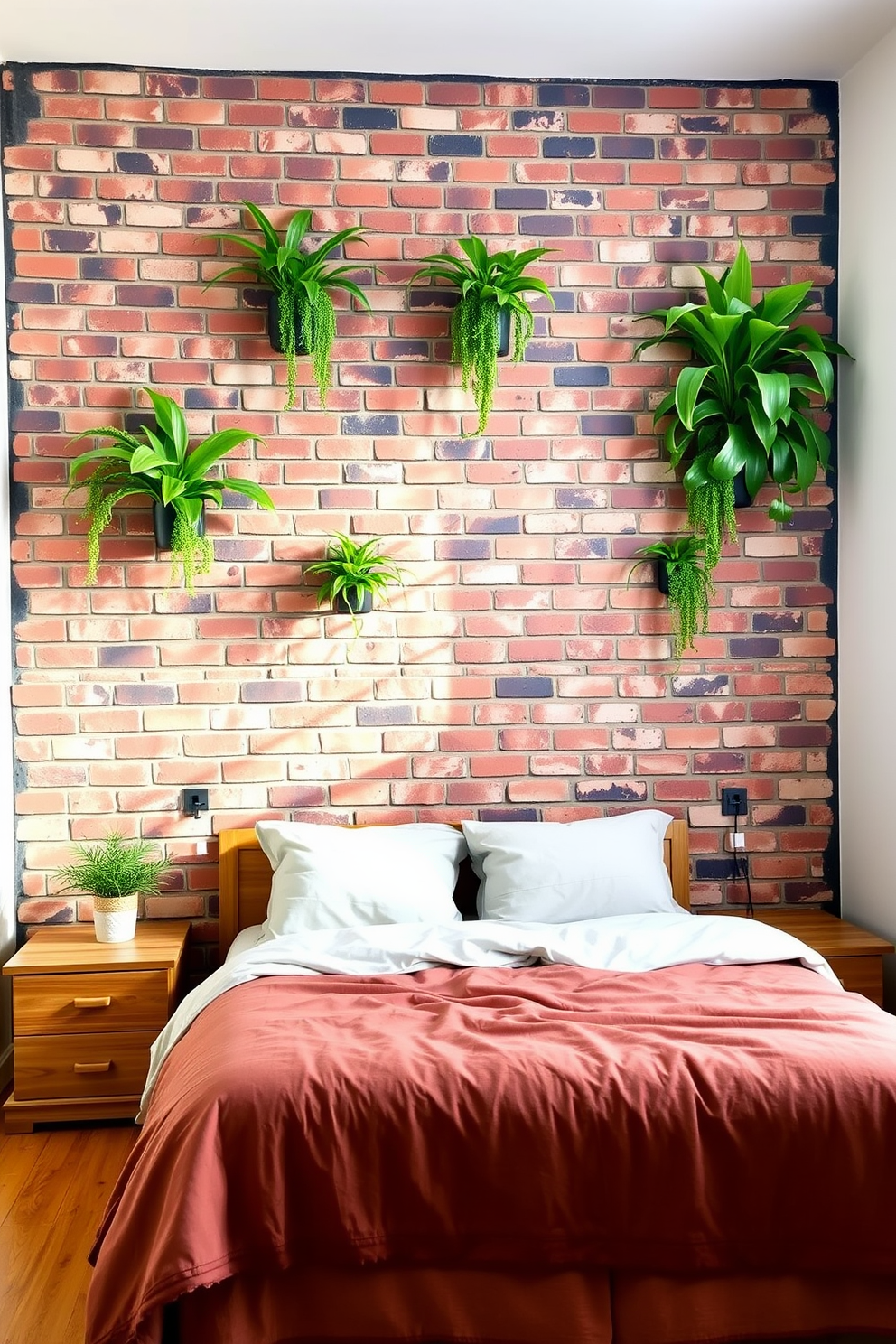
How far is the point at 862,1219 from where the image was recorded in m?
1.95

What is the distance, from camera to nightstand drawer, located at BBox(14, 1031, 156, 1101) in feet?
9.89

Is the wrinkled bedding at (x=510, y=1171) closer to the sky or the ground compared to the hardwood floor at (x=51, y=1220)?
closer to the sky

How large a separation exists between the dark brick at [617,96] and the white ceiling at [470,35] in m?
0.04

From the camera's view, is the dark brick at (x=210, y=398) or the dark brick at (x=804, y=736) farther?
the dark brick at (x=804, y=736)

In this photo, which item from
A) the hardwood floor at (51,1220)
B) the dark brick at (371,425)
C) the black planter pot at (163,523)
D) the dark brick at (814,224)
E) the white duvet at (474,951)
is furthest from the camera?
the dark brick at (814,224)

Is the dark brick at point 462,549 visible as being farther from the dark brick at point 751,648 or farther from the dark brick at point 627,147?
the dark brick at point 627,147

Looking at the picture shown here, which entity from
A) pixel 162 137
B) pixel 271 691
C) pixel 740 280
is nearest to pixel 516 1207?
pixel 271 691

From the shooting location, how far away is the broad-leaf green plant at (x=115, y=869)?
316 centimetres

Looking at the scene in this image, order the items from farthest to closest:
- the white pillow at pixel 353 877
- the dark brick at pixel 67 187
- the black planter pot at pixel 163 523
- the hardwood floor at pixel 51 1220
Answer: the dark brick at pixel 67 187 < the black planter pot at pixel 163 523 < the white pillow at pixel 353 877 < the hardwood floor at pixel 51 1220

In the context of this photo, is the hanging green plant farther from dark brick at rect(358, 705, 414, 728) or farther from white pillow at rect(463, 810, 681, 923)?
dark brick at rect(358, 705, 414, 728)

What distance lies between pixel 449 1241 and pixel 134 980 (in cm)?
139

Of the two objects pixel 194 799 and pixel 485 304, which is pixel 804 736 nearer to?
pixel 485 304

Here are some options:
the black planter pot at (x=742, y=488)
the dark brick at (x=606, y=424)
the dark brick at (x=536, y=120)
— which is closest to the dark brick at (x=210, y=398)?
the dark brick at (x=606, y=424)

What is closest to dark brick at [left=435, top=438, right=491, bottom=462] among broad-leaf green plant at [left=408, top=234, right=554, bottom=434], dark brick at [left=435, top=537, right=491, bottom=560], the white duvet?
broad-leaf green plant at [left=408, top=234, right=554, bottom=434]
